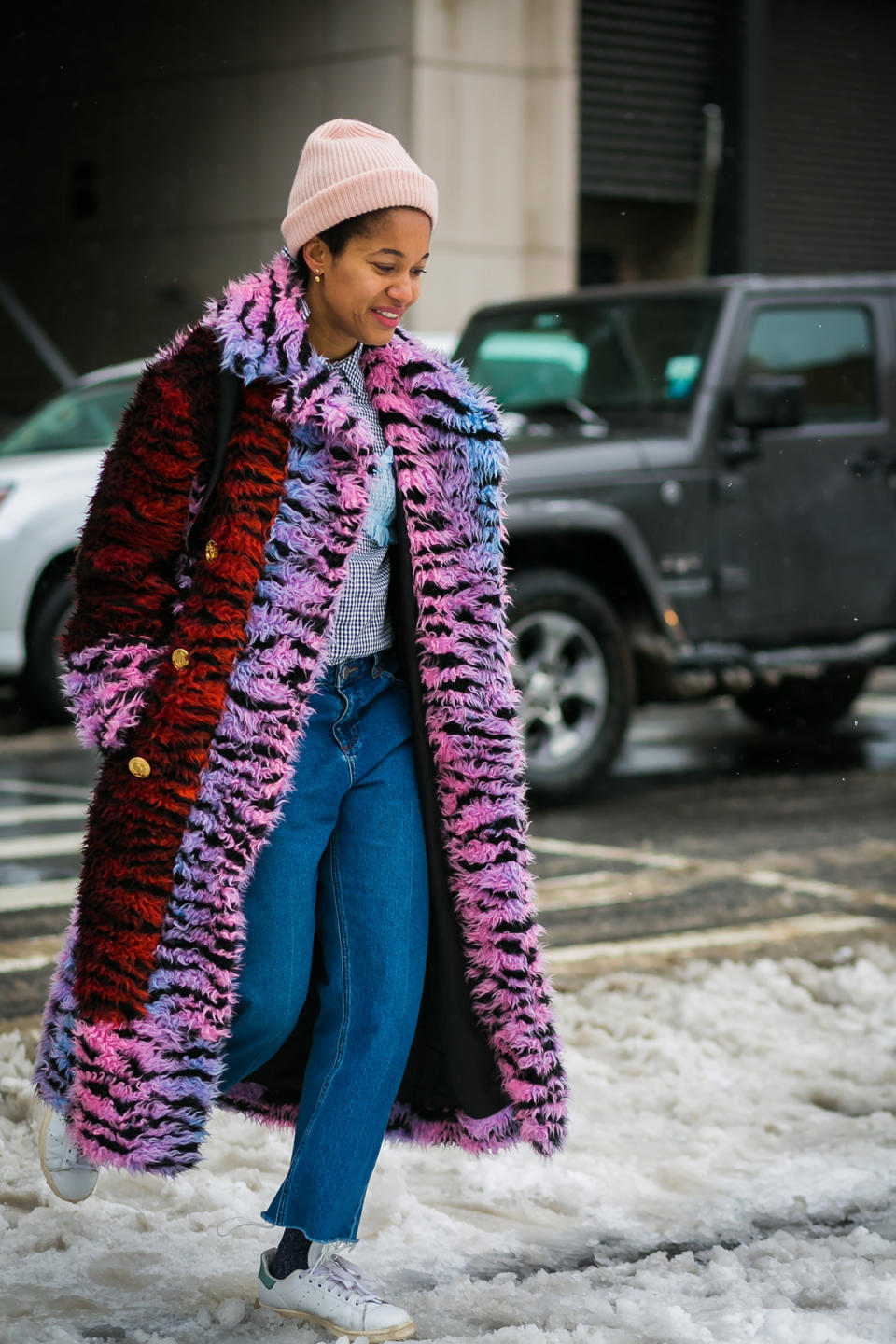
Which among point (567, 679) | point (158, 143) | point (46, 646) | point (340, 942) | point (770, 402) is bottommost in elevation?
point (340, 942)

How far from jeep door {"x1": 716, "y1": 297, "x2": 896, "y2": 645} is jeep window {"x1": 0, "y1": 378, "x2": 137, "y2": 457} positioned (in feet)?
12.3

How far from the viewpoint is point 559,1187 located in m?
3.99

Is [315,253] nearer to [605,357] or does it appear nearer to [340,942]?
[340,942]

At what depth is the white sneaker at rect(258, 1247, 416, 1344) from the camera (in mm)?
3180

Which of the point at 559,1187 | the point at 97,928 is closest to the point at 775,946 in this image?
the point at 559,1187

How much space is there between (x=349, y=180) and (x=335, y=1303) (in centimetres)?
178

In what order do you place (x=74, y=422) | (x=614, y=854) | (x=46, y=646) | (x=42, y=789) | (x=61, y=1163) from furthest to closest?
1. (x=74, y=422)
2. (x=46, y=646)
3. (x=42, y=789)
4. (x=614, y=854)
5. (x=61, y=1163)

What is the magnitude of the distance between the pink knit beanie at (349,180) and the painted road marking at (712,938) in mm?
2962

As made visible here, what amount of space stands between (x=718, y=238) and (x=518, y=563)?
32.6 feet

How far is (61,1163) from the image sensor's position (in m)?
3.37

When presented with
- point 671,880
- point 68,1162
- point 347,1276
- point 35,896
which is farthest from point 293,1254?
point 671,880

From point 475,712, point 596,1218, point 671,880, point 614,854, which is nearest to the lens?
point 475,712

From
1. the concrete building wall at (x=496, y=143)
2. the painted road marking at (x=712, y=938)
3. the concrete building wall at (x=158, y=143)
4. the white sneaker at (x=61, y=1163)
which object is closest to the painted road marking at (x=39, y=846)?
the painted road marking at (x=712, y=938)

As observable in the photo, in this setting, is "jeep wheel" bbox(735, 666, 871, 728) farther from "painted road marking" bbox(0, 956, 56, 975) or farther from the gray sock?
the gray sock
